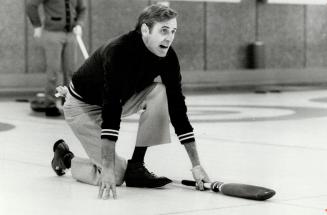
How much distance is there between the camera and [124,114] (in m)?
5.30

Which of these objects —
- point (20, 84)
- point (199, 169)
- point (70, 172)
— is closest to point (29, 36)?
point (20, 84)

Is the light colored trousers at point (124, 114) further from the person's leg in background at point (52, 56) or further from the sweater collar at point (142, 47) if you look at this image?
the person's leg in background at point (52, 56)

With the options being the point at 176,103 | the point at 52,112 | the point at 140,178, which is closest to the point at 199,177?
the point at 140,178

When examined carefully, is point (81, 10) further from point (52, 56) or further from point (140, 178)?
point (140, 178)

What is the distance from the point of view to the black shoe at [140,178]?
193 inches

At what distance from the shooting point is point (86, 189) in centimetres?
491

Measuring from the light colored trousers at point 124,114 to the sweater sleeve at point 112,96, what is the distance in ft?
1.36

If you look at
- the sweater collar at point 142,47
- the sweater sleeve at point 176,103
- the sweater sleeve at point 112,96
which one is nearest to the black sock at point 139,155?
the sweater sleeve at point 176,103

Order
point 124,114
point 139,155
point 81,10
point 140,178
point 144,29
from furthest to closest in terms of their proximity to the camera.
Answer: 1. point 81,10
2. point 124,114
3. point 139,155
4. point 140,178
5. point 144,29

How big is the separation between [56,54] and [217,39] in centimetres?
775

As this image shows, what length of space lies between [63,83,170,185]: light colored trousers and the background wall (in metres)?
9.79

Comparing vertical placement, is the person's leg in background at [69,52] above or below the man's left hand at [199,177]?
above

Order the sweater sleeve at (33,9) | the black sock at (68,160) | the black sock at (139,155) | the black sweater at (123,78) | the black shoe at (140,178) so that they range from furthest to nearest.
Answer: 1. the sweater sleeve at (33,9)
2. the black sock at (68,160)
3. the black sock at (139,155)
4. the black shoe at (140,178)
5. the black sweater at (123,78)

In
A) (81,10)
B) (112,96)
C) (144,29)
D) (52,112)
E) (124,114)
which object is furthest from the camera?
(81,10)
